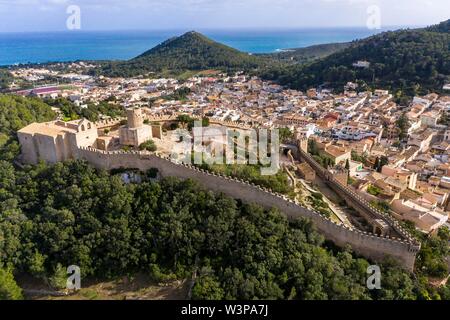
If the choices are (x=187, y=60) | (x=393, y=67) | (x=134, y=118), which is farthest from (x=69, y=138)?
(x=187, y=60)

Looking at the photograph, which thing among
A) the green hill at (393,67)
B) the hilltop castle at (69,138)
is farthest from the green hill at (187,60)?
the hilltop castle at (69,138)

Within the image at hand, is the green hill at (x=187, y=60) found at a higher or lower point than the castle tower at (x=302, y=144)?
higher

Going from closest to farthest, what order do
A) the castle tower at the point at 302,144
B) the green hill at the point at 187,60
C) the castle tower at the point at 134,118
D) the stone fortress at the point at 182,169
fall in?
1. the stone fortress at the point at 182,169
2. the castle tower at the point at 134,118
3. the castle tower at the point at 302,144
4. the green hill at the point at 187,60

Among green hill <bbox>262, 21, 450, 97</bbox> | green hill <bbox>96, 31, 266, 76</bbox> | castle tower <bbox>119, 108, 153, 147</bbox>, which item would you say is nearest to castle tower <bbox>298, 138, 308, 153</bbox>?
castle tower <bbox>119, 108, 153, 147</bbox>

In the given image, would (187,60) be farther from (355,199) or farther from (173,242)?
(173,242)

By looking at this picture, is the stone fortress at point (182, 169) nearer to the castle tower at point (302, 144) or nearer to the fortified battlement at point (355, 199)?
the fortified battlement at point (355, 199)

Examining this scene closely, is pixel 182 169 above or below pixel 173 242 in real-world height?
above
